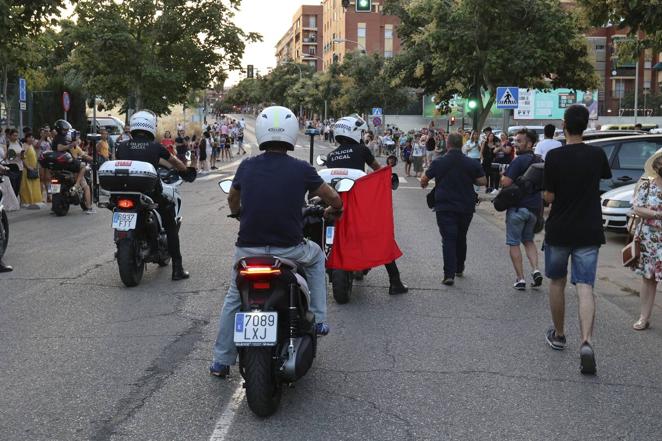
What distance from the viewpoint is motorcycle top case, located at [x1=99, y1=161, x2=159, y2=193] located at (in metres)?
8.05

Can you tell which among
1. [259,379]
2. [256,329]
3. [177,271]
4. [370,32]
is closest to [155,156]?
[177,271]

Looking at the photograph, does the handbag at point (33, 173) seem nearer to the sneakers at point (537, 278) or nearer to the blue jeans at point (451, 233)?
the blue jeans at point (451, 233)

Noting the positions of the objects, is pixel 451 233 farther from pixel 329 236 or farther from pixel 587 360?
pixel 587 360

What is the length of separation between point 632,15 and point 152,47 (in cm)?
2903

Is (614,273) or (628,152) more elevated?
(628,152)

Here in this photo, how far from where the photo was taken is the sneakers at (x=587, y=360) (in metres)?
5.43

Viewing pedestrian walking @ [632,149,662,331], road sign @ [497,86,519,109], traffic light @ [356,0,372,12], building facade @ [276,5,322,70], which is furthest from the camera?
building facade @ [276,5,322,70]

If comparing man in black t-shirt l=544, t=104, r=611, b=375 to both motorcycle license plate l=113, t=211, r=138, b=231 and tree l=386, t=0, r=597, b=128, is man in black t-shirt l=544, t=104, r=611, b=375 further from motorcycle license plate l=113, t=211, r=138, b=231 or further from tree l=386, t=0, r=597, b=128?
tree l=386, t=0, r=597, b=128

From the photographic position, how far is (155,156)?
836cm

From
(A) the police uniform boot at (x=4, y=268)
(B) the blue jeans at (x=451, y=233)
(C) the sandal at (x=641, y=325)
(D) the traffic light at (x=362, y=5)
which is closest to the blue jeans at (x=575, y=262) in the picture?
(C) the sandal at (x=641, y=325)

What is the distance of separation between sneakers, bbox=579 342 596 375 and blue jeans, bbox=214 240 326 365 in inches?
71.2

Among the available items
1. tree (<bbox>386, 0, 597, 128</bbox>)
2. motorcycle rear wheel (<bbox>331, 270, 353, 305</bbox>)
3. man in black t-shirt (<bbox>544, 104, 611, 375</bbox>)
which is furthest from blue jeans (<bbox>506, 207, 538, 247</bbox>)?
tree (<bbox>386, 0, 597, 128</bbox>)

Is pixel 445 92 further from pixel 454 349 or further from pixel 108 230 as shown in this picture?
pixel 454 349

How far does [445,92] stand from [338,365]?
1078 inches
